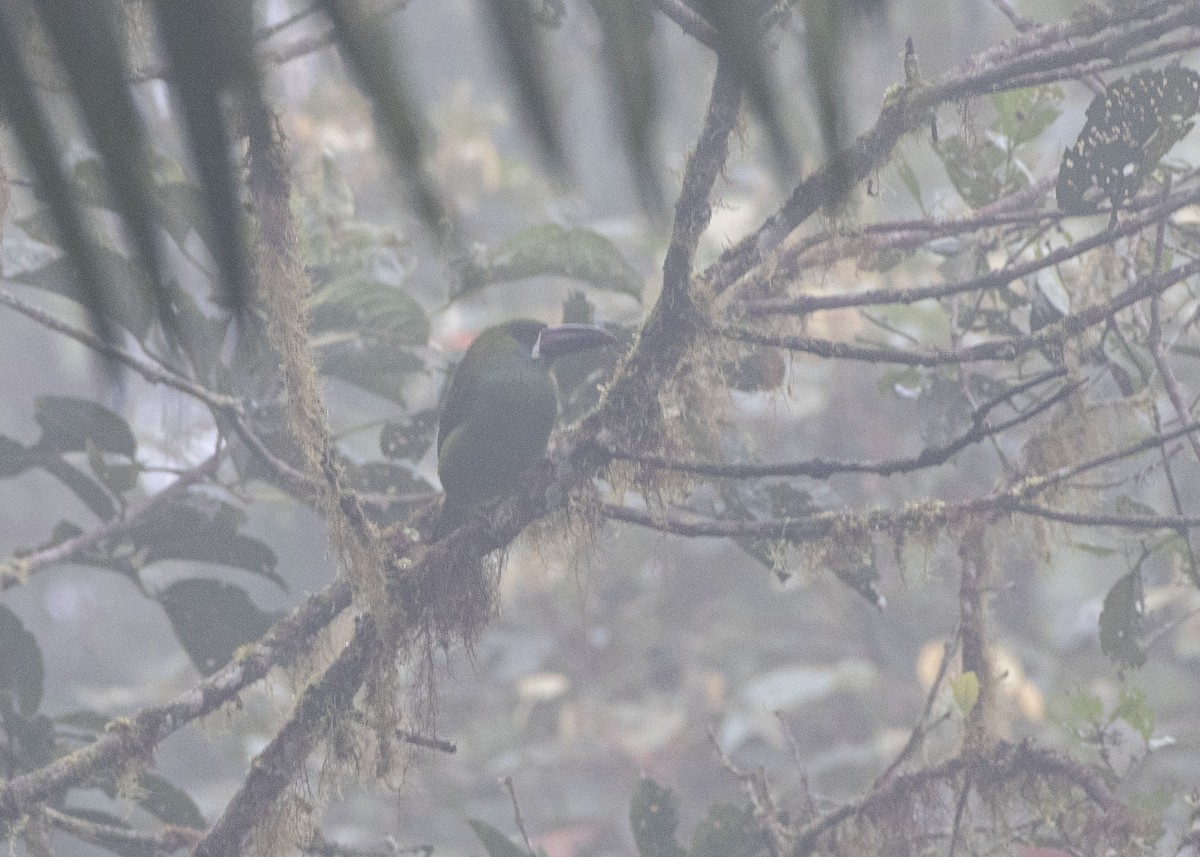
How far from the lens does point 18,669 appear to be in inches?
79.6

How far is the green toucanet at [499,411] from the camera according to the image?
1.96 m

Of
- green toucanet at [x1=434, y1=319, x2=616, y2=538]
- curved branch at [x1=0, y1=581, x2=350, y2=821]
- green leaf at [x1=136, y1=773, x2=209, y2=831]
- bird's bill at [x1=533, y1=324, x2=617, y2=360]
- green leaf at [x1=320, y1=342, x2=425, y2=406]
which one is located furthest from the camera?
green leaf at [x1=320, y1=342, x2=425, y2=406]

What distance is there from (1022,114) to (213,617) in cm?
173

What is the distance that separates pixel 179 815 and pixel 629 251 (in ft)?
16.2

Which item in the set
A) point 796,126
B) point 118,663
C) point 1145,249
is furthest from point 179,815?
point 118,663

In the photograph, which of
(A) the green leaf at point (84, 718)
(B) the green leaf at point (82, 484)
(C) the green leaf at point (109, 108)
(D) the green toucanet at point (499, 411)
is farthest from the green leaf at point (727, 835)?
A: (C) the green leaf at point (109, 108)

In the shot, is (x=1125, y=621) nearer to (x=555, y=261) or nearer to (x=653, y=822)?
(x=653, y=822)

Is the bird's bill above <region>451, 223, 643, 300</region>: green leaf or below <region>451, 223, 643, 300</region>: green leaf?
below

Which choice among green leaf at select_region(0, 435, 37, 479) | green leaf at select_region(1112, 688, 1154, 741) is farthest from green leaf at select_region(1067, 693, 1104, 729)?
green leaf at select_region(0, 435, 37, 479)

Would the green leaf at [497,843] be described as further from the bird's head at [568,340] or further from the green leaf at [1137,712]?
the green leaf at [1137,712]

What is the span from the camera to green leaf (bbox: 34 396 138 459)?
83.5 inches

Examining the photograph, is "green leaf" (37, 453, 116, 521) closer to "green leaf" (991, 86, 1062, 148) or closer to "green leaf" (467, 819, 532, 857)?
"green leaf" (467, 819, 532, 857)

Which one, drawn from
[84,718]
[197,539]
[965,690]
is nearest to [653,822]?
[965,690]

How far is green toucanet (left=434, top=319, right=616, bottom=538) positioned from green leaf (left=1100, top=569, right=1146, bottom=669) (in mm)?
993
